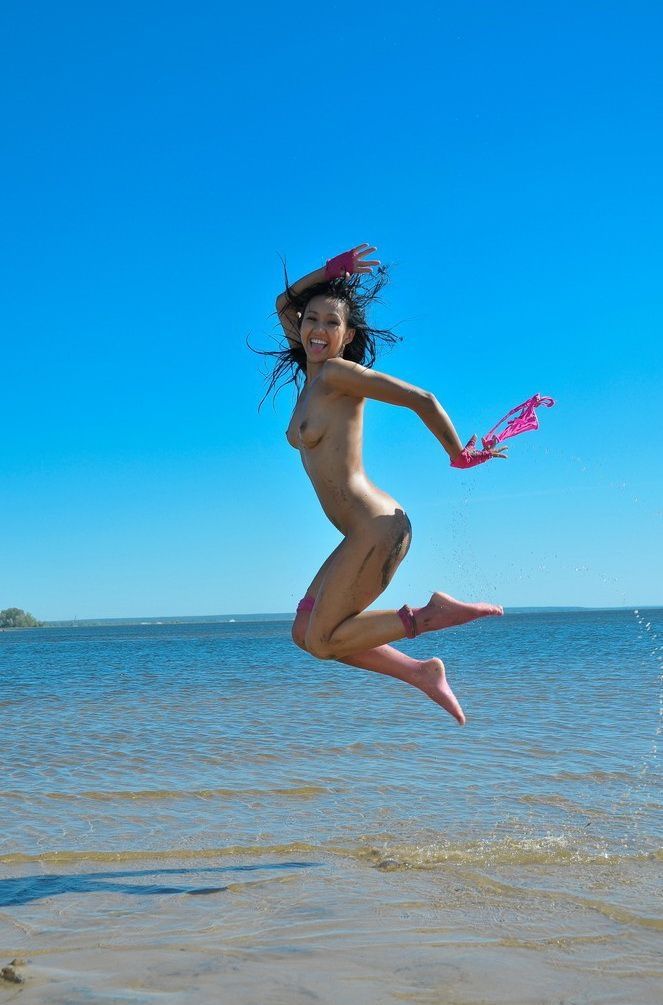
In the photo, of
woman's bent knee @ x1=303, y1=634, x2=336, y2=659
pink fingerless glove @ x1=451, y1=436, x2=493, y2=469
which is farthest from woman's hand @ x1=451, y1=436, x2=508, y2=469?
woman's bent knee @ x1=303, y1=634, x2=336, y2=659

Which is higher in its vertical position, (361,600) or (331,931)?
(361,600)

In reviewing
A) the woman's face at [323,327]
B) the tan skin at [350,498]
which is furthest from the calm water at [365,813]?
the woman's face at [323,327]

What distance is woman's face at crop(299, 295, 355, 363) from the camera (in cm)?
475

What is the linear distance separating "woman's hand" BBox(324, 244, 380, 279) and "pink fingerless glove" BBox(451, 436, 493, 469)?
1.12 meters

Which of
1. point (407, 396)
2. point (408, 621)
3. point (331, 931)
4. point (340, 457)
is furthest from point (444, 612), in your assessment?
point (331, 931)

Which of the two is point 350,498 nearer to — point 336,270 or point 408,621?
point 408,621

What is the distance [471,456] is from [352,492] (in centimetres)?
60

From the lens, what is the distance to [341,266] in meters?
4.88

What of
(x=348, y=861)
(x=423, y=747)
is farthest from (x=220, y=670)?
(x=348, y=861)

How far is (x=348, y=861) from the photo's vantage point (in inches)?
182

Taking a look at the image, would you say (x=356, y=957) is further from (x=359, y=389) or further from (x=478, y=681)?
(x=478, y=681)

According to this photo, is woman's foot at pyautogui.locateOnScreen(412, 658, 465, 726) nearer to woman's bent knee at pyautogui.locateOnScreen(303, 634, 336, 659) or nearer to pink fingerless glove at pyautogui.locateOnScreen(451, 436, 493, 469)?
woman's bent knee at pyautogui.locateOnScreen(303, 634, 336, 659)

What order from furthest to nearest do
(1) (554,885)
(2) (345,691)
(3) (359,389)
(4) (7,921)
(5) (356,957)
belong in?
1. (2) (345,691)
2. (3) (359,389)
3. (1) (554,885)
4. (4) (7,921)
5. (5) (356,957)

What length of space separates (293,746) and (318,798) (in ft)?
6.96
